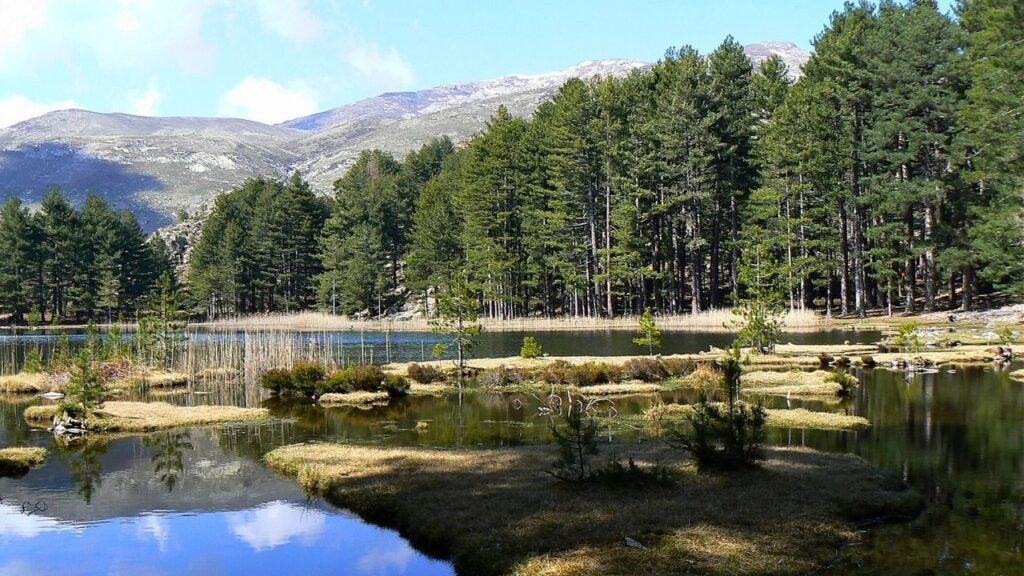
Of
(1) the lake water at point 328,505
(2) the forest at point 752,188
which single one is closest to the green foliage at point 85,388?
(1) the lake water at point 328,505

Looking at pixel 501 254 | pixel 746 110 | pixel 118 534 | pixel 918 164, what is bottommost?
pixel 118 534

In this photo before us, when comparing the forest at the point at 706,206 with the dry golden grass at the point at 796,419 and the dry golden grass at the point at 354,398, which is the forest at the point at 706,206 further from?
the dry golden grass at the point at 796,419

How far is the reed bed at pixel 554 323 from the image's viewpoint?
5763 cm

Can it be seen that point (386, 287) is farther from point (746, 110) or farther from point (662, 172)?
point (746, 110)

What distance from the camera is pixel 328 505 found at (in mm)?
15508

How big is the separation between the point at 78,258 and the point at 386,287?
37861 mm

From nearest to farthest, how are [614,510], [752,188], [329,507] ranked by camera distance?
[614,510] < [329,507] < [752,188]

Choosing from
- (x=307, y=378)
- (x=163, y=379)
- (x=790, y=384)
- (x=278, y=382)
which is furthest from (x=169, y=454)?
(x=790, y=384)

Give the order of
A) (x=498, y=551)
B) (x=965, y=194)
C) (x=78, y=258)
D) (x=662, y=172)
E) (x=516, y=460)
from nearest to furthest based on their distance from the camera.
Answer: (x=498, y=551), (x=516, y=460), (x=965, y=194), (x=662, y=172), (x=78, y=258)

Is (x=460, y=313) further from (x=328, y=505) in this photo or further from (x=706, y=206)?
(x=706, y=206)

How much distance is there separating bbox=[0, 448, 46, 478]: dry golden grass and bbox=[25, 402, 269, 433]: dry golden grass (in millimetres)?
4065

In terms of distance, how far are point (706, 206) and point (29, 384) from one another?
51834 mm

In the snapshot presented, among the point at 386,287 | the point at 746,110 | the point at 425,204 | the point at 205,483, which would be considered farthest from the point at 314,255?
the point at 205,483

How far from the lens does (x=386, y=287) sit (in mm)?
98500
